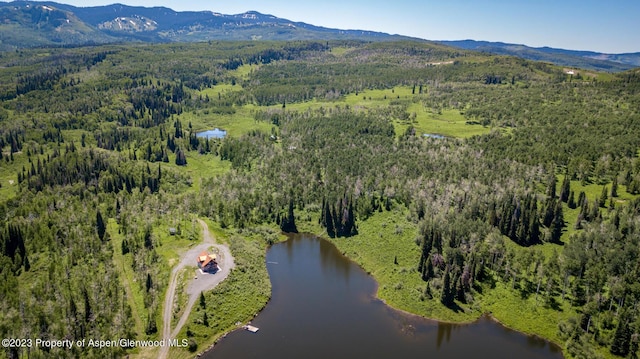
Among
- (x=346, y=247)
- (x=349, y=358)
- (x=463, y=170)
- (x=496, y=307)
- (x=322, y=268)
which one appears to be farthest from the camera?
(x=463, y=170)

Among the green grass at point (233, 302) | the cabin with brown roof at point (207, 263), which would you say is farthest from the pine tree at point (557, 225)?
the cabin with brown roof at point (207, 263)

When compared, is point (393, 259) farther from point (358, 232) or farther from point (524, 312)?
point (524, 312)

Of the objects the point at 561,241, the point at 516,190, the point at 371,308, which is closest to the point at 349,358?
the point at 371,308

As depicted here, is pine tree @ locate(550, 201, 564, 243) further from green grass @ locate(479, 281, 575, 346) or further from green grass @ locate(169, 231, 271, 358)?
green grass @ locate(169, 231, 271, 358)

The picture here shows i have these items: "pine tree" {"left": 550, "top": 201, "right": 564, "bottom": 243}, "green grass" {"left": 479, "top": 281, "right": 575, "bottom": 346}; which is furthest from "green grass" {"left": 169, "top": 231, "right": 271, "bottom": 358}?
"pine tree" {"left": 550, "top": 201, "right": 564, "bottom": 243}

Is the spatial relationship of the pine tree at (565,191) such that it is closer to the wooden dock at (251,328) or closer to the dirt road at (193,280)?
the dirt road at (193,280)

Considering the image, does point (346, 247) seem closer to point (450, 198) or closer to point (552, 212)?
point (450, 198)
